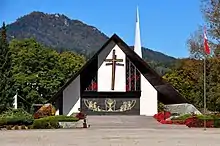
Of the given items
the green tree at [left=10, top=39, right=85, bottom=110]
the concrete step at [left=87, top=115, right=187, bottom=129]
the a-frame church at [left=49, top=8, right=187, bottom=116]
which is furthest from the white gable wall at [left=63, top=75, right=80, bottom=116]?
the green tree at [left=10, top=39, right=85, bottom=110]

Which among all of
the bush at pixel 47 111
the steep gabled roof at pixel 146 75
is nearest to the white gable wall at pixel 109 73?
the steep gabled roof at pixel 146 75

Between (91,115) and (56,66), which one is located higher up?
(56,66)

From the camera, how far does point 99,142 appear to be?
1631cm

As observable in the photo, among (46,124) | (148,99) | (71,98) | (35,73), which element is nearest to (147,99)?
(148,99)

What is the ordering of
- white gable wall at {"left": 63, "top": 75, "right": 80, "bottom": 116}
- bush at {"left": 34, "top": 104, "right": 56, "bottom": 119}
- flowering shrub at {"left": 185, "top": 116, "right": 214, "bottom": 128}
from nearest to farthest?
flowering shrub at {"left": 185, "top": 116, "right": 214, "bottom": 128} → bush at {"left": 34, "top": 104, "right": 56, "bottom": 119} → white gable wall at {"left": 63, "top": 75, "right": 80, "bottom": 116}

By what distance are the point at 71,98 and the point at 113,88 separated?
3.60 metres

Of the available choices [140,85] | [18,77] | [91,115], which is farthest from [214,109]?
[18,77]

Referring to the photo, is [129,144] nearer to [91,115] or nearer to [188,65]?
[91,115]

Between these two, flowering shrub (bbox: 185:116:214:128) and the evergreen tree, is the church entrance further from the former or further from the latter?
flowering shrub (bbox: 185:116:214:128)

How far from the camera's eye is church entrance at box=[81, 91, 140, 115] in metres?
38.4

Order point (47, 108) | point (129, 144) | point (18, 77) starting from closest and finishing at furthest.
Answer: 1. point (129, 144)
2. point (47, 108)
3. point (18, 77)

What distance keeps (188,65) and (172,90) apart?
1390 cm

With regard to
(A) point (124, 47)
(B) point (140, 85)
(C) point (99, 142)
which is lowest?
(C) point (99, 142)

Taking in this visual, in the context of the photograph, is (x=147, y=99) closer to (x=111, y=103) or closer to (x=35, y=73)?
(x=111, y=103)
